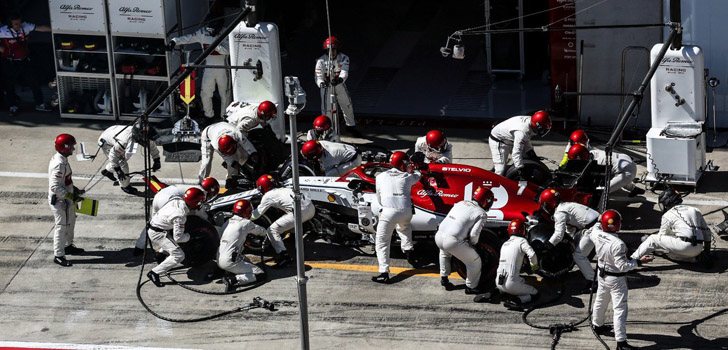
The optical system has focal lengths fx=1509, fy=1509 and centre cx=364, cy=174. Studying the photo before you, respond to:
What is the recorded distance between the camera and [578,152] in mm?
21859

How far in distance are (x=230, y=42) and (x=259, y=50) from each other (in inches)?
21.6

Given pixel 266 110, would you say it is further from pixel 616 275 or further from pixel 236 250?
pixel 616 275

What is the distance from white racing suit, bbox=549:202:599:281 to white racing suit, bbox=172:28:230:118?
26.5 ft

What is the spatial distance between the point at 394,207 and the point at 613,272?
3.43 m

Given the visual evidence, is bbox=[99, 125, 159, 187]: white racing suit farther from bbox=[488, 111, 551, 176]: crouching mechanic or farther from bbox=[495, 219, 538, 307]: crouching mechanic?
bbox=[495, 219, 538, 307]: crouching mechanic

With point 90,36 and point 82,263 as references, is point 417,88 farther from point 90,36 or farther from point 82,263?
point 82,263

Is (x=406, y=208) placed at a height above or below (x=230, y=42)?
below

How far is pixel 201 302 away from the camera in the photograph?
66.2ft

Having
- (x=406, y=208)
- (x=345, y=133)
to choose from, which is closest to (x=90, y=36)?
(x=345, y=133)

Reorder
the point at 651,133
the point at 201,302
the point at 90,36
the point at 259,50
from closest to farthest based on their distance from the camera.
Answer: the point at 201,302
the point at 651,133
the point at 259,50
the point at 90,36

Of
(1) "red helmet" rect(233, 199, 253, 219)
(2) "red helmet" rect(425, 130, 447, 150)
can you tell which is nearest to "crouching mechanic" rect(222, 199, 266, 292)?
(1) "red helmet" rect(233, 199, 253, 219)

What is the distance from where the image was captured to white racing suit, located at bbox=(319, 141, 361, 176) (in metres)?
22.6

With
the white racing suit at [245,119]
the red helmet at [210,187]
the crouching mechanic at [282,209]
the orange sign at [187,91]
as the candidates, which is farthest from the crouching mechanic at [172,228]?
the orange sign at [187,91]

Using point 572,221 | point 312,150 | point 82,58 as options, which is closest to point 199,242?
point 312,150
